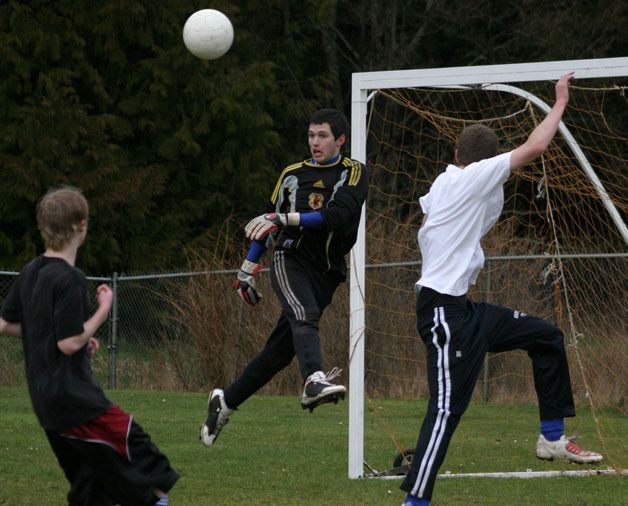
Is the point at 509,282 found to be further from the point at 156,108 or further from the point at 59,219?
the point at 156,108

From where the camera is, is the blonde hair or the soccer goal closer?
the blonde hair

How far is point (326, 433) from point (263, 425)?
2.80 feet

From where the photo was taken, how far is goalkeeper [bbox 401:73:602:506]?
606 cm

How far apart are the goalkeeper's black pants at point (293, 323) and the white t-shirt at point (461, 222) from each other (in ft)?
3.48

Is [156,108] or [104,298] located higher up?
[156,108]

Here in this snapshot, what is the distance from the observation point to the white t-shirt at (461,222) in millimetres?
6137

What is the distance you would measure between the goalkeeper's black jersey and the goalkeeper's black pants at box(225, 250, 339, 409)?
0.07m

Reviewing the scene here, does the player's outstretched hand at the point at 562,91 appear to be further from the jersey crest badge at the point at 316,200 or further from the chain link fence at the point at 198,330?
the chain link fence at the point at 198,330

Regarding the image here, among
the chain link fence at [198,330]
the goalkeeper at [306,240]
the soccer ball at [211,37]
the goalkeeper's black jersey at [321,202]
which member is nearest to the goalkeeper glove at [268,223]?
the goalkeeper at [306,240]

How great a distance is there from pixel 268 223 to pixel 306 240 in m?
0.35

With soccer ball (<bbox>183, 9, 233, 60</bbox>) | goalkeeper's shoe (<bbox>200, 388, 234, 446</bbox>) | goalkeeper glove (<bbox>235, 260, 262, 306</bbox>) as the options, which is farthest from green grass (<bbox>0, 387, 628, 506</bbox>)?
soccer ball (<bbox>183, 9, 233, 60</bbox>)

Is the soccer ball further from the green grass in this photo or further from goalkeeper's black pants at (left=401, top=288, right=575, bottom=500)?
goalkeeper's black pants at (left=401, top=288, right=575, bottom=500)

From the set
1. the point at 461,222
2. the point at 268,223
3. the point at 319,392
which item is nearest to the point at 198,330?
the point at 268,223

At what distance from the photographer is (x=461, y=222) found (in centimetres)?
618
